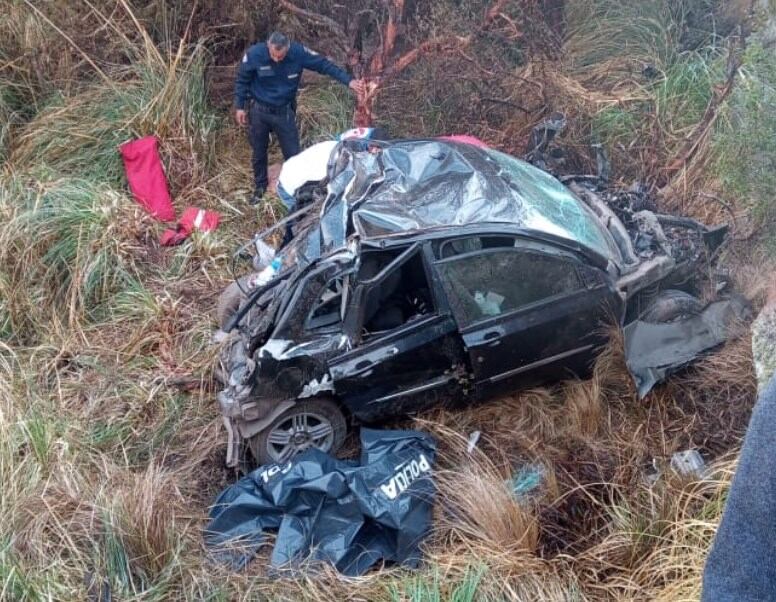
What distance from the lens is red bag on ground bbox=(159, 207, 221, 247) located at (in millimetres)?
8336

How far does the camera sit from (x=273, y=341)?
5.43m

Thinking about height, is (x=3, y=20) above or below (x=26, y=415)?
above

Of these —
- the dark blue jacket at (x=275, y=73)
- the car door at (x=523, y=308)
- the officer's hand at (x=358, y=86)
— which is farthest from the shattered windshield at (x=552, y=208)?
the dark blue jacket at (x=275, y=73)

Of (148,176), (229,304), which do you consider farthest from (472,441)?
(148,176)

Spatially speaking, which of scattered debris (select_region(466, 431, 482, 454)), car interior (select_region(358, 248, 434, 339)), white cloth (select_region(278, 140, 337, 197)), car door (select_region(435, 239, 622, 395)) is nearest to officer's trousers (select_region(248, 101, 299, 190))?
white cloth (select_region(278, 140, 337, 197))

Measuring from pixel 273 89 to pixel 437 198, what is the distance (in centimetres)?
349

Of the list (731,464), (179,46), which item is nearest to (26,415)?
(731,464)

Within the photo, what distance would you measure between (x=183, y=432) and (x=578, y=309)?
9.37 feet

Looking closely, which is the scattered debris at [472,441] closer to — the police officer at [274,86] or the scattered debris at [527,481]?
the scattered debris at [527,481]

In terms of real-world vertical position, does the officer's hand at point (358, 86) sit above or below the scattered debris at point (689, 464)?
above

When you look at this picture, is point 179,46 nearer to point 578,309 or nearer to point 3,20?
point 3,20

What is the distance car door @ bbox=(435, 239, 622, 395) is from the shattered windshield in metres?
0.19

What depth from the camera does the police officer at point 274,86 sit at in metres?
8.36

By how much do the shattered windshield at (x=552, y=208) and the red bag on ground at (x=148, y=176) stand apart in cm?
379
